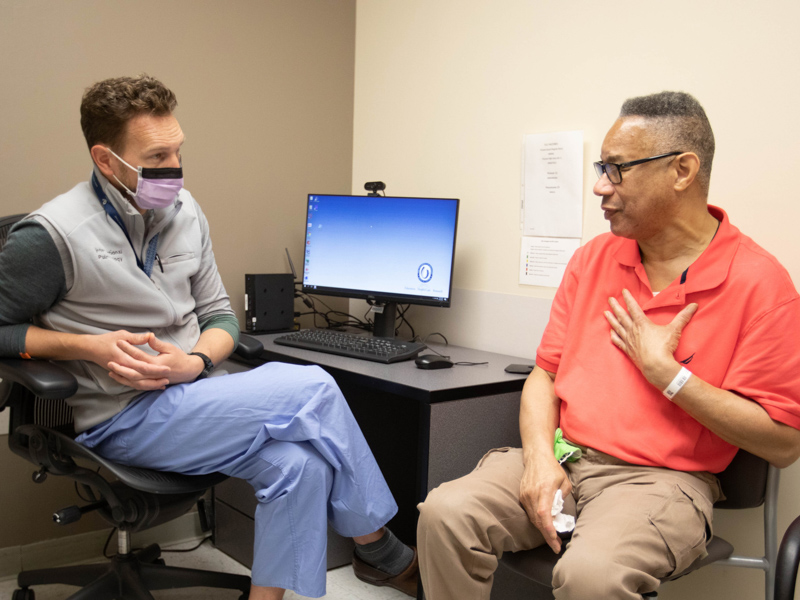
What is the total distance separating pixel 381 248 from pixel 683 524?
1.32 m

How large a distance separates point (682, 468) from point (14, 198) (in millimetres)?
1895

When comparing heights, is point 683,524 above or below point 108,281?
below

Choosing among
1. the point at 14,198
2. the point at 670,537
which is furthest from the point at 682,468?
the point at 14,198

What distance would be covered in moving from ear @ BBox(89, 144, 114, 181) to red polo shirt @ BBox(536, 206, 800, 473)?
1.11 meters

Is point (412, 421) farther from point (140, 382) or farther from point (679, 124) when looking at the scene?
point (679, 124)

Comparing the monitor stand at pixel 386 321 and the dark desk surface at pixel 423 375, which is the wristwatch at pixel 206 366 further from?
the monitor stand at pixel 386 321

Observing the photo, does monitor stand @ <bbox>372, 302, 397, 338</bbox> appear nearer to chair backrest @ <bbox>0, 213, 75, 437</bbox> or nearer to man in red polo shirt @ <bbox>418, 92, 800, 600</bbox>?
man in red polo shirt @ <bbox>418, 92, 800, 600</bbox>

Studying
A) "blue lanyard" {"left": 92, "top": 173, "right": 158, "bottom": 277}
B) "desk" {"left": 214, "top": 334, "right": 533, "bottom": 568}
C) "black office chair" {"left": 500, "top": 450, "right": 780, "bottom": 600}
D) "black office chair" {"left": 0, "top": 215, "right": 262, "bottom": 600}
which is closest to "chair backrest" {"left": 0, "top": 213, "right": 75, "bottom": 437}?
"black office chair" {"left": 0, "top": 215, "right": 262, "bottom": 600}

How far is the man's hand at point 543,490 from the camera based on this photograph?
1304 mm

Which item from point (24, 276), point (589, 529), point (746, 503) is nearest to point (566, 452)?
point (589, 529)

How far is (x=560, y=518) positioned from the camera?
A: 133cm

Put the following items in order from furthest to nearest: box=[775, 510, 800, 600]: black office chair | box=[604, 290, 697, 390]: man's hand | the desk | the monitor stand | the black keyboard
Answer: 1. the monitor stand
2. the black keyboard
3. the desk
4. box=[604, 290, 697, 390]: man's hand
5. box=[775, 510, 800, 600]: black office chair

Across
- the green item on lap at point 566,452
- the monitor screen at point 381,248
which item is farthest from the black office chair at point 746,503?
the monitor screen at point 381,248

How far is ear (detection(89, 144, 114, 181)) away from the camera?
4.93ft
